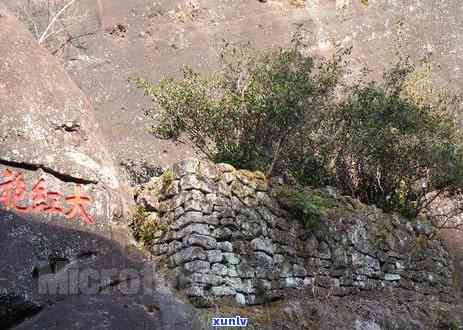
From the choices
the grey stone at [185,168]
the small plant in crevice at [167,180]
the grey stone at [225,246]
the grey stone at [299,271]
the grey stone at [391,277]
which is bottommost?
the grey stone at [391,277]

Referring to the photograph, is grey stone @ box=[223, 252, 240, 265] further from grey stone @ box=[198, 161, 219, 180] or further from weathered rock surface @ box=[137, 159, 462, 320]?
grey stone @ box=[198, 161, 219, 180]

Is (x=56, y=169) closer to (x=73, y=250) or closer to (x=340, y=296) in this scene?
(x=73, y=250)

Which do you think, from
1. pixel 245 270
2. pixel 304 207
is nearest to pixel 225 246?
pixel 245 270

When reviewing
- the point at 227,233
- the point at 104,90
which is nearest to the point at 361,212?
the point at 227,233

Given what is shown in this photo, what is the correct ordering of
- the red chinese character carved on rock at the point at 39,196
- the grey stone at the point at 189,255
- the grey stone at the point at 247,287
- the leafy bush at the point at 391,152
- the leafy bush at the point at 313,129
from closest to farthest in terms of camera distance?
the red chinese character carved on rock at the point at 39,196 → the grey stone at the point at 189,255 → the grey stone at the point at 247,287 → the leafy bush at the point at 313,129 → the leafy bush at the point at 391,152

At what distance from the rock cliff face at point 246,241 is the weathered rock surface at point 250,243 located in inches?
0.6

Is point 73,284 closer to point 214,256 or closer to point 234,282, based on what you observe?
point 214,256

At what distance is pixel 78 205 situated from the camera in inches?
283

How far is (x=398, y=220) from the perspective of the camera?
1258 cm

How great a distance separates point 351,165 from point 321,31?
1478cm

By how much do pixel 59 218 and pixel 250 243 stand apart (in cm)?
291

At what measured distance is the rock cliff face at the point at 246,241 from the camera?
7.78m

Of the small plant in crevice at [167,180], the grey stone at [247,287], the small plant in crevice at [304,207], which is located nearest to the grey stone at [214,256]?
the grey stone at [247,287]

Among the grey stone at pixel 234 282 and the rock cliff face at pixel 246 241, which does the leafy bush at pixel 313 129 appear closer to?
the rock cliff face at pixel 246 241
